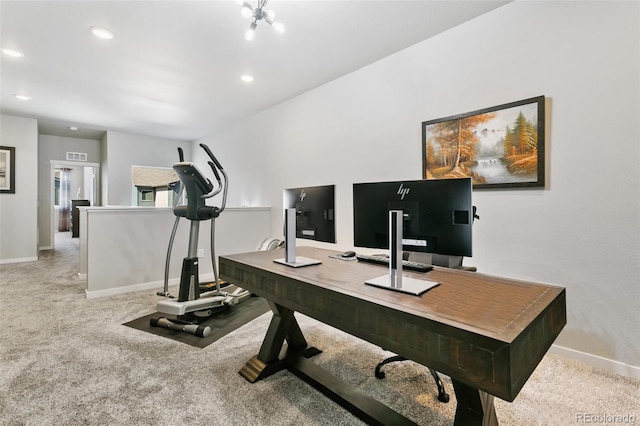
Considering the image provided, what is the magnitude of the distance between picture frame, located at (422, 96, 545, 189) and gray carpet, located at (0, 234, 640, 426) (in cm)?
139

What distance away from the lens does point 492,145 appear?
97.1 inches

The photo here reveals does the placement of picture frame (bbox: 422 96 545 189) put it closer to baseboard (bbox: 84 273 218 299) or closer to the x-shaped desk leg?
the x-shaped desk leg

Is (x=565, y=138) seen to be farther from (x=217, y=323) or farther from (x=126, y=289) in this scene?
(x=126, y=289)

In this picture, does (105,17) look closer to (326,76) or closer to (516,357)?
(326,76)

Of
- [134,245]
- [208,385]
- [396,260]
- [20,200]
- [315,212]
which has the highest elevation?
[20,200]

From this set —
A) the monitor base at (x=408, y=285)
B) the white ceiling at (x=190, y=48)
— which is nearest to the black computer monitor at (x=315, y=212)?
the monitor base at (x=408, y=285)

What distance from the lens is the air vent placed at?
22.7ft

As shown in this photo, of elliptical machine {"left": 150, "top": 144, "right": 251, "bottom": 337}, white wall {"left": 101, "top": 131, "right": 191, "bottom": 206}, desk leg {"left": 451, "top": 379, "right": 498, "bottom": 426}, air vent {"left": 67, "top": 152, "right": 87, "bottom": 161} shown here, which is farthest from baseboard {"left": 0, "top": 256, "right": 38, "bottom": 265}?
desk leg {"left": 451, "top": 379, "right": 498, "bottom": 426}

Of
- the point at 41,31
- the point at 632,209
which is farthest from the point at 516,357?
the point at 41,31

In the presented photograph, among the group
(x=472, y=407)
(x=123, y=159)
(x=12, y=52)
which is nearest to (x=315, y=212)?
(x=472, y=407)

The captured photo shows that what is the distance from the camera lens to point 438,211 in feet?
4.18

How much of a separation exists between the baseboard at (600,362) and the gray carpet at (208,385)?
0.20ft

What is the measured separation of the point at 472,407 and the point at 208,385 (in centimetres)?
148

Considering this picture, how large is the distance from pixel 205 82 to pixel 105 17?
140cm
